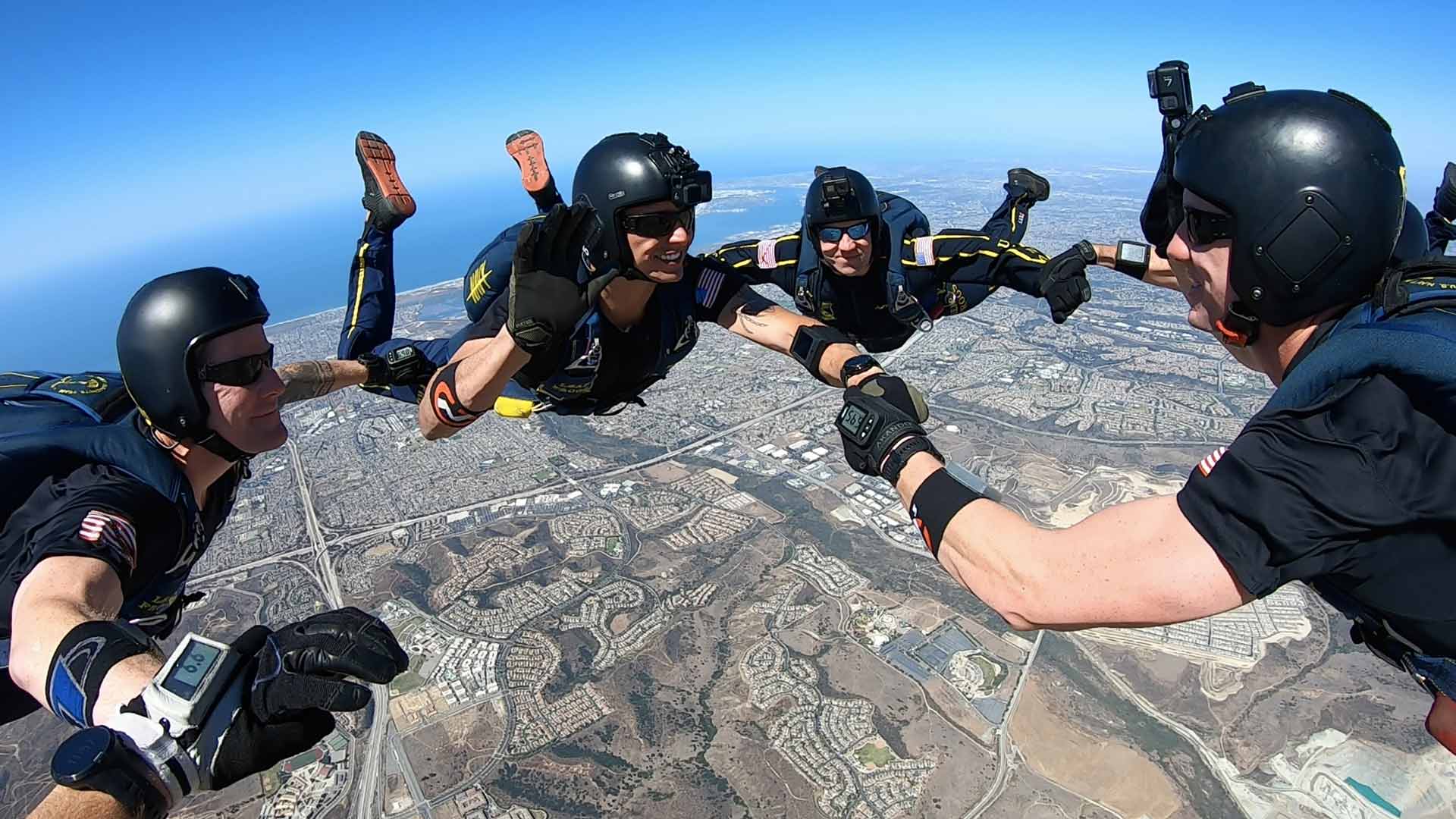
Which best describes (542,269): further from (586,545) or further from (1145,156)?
(1145,156)

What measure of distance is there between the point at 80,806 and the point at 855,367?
12.1ft

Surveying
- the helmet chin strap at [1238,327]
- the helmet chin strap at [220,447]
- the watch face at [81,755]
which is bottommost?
the watch face at [81,755]

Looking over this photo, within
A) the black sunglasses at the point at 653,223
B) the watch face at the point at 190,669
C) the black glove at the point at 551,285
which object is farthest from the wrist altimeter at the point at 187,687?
the black sunglasses at the point at 653,223

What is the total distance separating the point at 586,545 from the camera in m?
20.8

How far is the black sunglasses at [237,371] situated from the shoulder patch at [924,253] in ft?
17.7

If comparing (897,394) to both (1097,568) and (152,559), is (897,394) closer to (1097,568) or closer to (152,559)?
(1097,568)

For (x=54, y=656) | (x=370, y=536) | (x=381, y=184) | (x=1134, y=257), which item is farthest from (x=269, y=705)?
(x=370, y=536)

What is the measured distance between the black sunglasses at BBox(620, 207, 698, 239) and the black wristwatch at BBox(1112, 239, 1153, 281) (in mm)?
4117

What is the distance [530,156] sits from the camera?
4809 millimetres

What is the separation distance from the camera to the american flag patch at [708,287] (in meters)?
4.97

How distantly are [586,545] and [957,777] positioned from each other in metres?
13.0

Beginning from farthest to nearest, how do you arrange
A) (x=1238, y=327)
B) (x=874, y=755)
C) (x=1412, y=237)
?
(x=874, y=755)
(x=1412, y=237)
(x=1238, y=327)

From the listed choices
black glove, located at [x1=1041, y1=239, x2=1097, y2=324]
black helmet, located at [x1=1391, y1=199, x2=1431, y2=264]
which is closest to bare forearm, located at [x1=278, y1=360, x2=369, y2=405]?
black glove, located at [x1=1041, y1=239, x2=1097, y2=324]

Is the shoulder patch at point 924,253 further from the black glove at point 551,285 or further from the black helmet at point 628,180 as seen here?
the black glove at point 551,285
